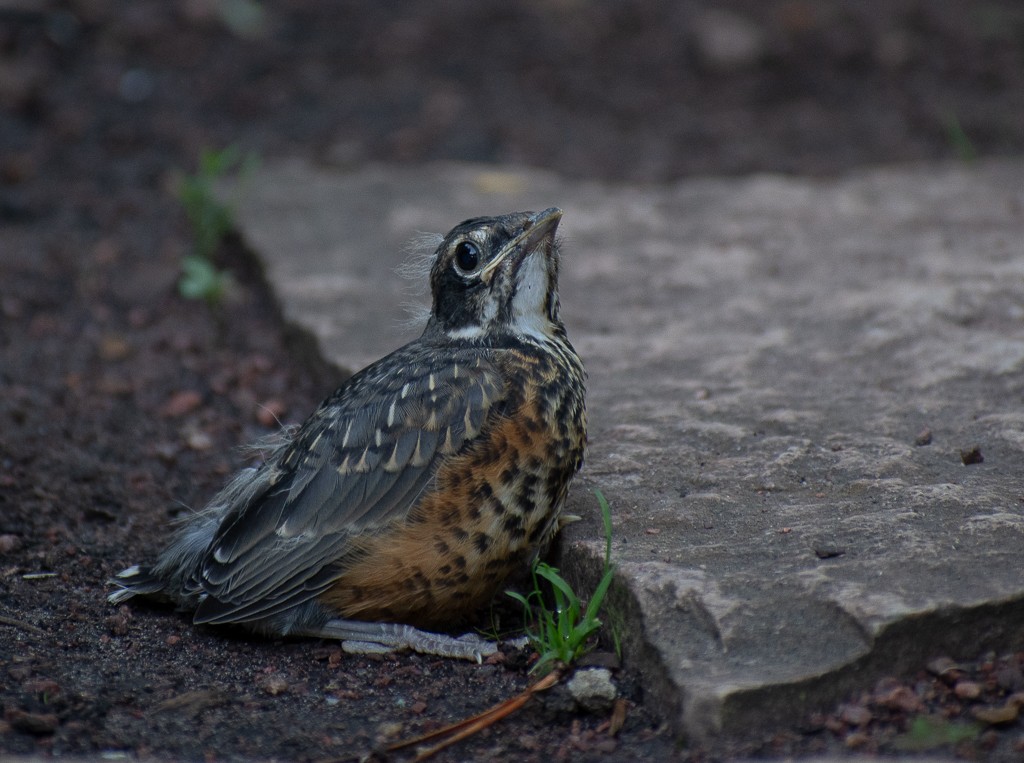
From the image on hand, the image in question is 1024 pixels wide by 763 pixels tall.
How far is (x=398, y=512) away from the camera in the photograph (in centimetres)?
398

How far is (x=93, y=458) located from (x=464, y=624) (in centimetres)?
203

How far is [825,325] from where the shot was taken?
18.2 feet

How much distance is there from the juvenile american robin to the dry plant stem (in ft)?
1.18

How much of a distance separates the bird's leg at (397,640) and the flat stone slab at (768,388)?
393 mm

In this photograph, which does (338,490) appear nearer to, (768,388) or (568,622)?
(568,622)

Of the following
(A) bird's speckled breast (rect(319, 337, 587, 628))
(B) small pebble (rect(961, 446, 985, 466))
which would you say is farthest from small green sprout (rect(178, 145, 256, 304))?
(B) small pebble (rect(961, 446, 985, 466))

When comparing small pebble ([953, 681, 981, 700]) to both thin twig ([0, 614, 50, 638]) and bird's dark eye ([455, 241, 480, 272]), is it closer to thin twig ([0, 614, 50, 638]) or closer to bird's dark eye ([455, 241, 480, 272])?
bird's dark eye ([455, 241, 480, 272])

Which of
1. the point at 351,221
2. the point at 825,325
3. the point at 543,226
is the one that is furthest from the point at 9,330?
the point at 825,325

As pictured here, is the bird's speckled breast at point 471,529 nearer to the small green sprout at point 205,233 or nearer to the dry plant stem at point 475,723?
the dry plant stem at point 475,723

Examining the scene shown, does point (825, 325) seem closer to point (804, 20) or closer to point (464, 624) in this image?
point (464, 624)

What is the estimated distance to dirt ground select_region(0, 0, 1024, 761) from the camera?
346 centimetres

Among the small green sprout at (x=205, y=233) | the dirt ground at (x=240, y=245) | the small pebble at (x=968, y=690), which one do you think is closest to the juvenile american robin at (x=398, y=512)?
the dirt ground at (x=240, y=245)

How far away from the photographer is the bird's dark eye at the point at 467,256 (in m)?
4.50

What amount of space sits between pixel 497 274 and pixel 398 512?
1010mm
